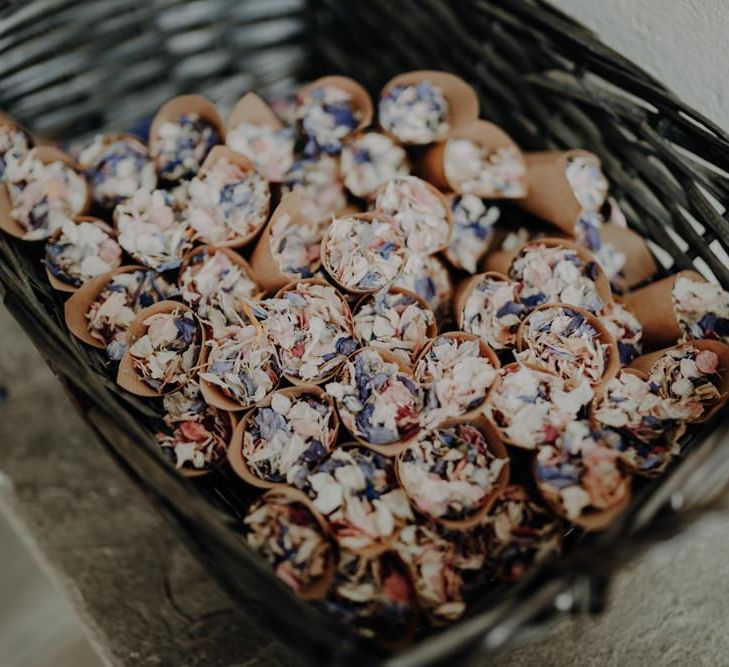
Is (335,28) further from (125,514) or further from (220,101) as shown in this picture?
(125,514)

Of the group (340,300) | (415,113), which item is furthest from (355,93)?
(340,300)

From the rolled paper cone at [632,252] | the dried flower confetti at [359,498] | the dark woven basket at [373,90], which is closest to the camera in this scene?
the dark woven basket at [373,90]

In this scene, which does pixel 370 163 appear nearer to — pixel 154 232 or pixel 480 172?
pixel 480 172

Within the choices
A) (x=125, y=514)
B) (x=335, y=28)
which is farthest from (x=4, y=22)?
(x=125, y=514)

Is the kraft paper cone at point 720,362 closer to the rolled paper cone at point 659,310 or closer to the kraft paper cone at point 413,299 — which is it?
the rolled paper cone at point 659,310

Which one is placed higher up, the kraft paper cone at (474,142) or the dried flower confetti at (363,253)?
the kraft paper cone at (474,142)

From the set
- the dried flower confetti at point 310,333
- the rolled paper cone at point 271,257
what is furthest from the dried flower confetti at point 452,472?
the rolled paper cone at point 271,257
